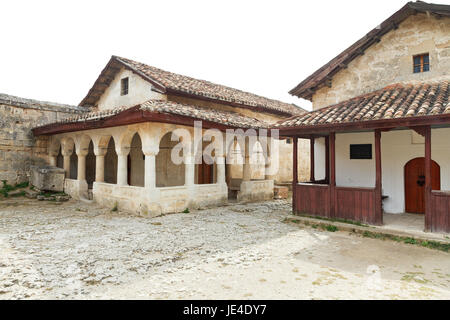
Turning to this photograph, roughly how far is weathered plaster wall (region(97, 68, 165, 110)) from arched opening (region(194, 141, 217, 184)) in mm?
3328

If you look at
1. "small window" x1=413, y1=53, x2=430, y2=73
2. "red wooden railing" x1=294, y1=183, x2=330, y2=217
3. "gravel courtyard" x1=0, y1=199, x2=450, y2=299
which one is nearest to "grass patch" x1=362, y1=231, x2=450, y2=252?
"gravel courtyard" x1=0, y1=199, x2=450, y2=299

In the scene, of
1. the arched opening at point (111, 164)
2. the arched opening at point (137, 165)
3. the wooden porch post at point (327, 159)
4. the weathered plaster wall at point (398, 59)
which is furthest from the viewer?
the arched opening at point (111, 164)

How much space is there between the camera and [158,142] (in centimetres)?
888

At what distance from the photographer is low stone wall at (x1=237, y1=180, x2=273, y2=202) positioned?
1194 centimetres

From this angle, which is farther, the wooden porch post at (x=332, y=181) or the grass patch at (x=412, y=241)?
the wooden porch post at (x=332, y=181)

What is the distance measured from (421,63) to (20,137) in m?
15.3

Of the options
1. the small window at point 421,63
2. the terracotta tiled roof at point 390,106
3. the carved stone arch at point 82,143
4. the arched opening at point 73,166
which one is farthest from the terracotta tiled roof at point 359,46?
the arched opening at point 73,166

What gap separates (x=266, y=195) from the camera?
1293 cm

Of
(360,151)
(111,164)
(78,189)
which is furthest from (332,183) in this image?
(111,164)

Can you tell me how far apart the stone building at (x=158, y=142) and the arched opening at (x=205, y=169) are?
0.16 feet

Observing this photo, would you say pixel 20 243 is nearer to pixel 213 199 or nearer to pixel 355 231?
pixel 213 199

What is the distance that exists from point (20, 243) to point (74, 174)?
10.00m

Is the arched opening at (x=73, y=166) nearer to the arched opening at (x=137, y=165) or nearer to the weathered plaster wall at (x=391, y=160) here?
the arched opening at (x=137, y=165)

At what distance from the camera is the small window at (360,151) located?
885 centimetres
